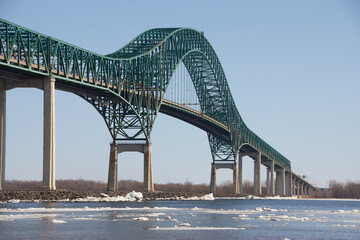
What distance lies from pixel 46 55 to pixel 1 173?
43.6 feet

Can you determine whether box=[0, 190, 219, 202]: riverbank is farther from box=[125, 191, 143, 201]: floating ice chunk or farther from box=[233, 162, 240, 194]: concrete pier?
box=[233, 162, 240, 194]: concrete pier

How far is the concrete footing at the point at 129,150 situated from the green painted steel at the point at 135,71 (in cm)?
160

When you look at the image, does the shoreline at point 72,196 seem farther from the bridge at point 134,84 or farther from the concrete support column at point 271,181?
the concrete support column at point 271,181

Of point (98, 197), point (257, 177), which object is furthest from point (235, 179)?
point (98, 197)

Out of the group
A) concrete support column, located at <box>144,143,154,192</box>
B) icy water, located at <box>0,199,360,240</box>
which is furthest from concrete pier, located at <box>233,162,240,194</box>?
icy water, located at <box>0,199,360,240</box>

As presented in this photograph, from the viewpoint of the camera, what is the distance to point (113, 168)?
106875 millimetres

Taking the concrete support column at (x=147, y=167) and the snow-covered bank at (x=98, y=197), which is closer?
the snow-covered bank at (x=98, y=197)

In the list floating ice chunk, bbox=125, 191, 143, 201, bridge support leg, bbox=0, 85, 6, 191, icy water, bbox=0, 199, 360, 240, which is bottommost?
icy water, bbox=0, 199, 360, 240

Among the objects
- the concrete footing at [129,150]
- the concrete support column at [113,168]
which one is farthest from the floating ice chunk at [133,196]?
the concrete support column at [113,168]

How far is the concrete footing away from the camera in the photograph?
4156 inches

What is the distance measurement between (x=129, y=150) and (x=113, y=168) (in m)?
3.52

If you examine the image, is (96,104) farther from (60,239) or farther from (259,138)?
(259,138)

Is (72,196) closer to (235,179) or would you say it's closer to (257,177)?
(235,179)

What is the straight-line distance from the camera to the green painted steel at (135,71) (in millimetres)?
74750
